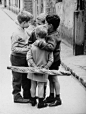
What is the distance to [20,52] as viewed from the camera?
4797 mm

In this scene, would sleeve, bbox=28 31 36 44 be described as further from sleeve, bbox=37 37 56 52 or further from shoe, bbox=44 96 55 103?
shoe, bbox=44 96 55 103

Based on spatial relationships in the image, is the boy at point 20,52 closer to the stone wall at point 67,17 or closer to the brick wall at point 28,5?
the stone wall at point 67,17

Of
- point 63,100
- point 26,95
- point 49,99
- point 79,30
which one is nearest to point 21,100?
point 26,95

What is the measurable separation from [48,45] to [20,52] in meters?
0.50

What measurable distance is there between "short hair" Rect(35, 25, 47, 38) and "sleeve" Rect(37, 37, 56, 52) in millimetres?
107

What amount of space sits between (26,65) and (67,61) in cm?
330

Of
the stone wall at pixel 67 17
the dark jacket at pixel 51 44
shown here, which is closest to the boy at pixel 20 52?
the dark jacket at pixel 51 44

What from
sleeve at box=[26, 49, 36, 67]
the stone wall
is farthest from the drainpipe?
sleeve at box=[26, 49, 36, 67]

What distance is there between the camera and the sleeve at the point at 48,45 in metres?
4.50

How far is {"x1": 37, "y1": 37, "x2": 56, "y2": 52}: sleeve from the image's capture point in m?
4.50

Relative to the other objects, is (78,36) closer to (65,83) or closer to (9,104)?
(65,83)

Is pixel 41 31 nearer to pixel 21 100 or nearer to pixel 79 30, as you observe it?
pixel 21 100

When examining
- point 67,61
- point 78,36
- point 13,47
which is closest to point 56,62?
point 13,47

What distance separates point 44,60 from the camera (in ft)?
15.1
